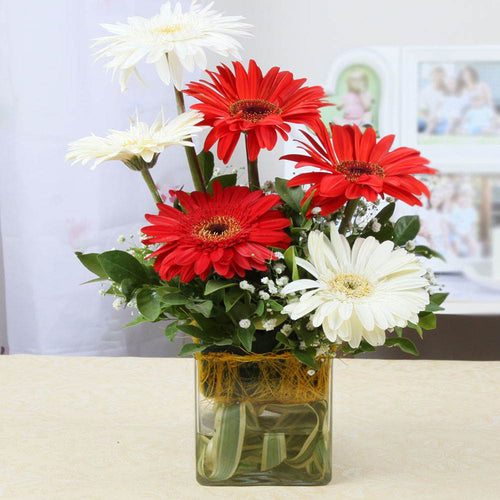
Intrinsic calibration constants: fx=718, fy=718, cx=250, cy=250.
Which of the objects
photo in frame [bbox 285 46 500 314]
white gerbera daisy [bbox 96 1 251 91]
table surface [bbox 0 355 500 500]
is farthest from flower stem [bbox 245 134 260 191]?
photo in frame [bbox 285 46 500 314]

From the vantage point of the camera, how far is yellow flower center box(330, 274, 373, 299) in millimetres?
649

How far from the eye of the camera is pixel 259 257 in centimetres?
62

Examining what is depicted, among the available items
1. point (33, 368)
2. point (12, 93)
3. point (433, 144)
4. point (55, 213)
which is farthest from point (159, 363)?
point (433, 144)

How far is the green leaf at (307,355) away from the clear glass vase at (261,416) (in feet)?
0.09

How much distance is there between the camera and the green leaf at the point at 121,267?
0.69 meters

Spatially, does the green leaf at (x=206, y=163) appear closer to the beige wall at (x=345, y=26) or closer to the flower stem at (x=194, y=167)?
the flower stem at (x=194, y=167)

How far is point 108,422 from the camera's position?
979 mm

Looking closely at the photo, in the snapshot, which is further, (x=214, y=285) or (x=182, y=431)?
(x=182, y=431)

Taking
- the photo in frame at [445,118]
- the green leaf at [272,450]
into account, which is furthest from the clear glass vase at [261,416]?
the photo in frame at [445,118]

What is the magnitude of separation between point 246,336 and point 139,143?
20 centimetres

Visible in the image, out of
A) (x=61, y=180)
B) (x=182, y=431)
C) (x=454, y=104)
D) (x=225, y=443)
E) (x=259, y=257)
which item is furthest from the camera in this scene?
(x=454, y=104)

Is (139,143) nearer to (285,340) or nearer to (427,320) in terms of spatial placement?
(285,340)

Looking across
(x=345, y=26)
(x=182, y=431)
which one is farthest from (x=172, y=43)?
(x=345, y=26)

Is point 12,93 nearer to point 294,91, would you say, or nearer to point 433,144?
point 433,144
